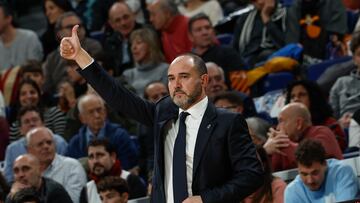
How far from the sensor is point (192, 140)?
18.5ft

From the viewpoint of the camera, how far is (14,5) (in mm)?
14102

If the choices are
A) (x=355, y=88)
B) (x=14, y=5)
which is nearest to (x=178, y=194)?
(x=355, y=88)

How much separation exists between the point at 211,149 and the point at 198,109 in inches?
8.4

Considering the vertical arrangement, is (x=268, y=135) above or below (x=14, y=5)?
below

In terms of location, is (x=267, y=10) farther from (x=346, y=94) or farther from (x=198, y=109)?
(x=198, y=109)

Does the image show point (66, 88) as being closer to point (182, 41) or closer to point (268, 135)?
point (182, 41)

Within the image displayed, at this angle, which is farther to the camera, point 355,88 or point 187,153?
point 355,88

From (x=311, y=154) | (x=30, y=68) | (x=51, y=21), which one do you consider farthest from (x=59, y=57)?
(x=311, y=154)

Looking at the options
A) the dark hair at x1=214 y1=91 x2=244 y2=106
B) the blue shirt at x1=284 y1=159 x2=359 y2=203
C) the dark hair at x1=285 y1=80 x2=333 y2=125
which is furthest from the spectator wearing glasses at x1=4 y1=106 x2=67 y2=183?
the blue shirt at x1=284 y1=159 x2=359 y2=203

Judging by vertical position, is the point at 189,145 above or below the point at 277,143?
above

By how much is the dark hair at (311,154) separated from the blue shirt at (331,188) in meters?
0.12

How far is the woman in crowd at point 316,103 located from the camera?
9.10 metres

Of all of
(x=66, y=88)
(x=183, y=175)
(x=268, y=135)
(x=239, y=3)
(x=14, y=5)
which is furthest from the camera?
(x=14, y=5)

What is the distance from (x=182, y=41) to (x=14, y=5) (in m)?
3.25
